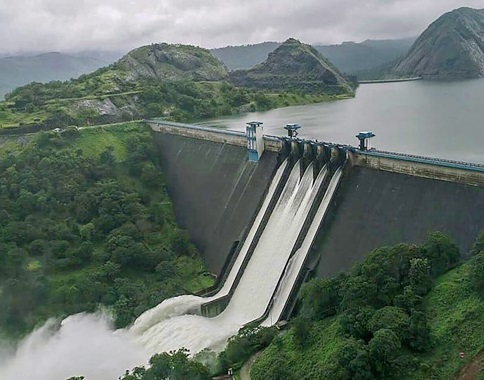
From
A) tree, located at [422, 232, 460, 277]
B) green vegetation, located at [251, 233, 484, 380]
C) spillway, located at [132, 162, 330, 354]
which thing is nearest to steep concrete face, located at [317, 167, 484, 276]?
tree, located at [422, 232, 460, 277]

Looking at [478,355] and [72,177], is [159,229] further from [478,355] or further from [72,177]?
[478,355]

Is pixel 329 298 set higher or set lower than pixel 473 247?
lower

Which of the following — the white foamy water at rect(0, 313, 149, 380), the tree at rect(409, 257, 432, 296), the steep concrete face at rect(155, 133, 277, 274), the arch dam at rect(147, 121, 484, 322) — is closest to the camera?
the tree at rect(409, 257, 432, 296)

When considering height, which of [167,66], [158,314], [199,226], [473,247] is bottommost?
[158,314]

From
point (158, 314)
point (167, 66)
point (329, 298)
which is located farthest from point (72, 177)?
point (167, 66)

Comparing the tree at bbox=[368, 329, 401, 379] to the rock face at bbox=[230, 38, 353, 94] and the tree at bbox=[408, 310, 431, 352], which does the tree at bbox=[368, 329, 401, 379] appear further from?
the rock face at bbox=[230, 38, 353, 94]

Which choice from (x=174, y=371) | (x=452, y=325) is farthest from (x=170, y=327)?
(x=452, y=325)

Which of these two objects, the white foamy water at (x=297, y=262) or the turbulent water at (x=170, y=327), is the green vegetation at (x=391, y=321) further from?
the turbulent water at (x=170, y=327)
